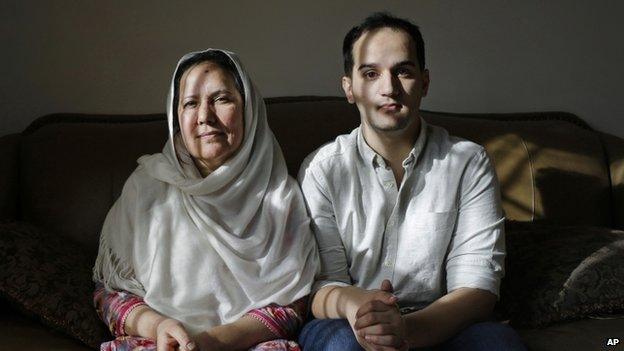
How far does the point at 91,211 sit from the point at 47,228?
157 millimetres

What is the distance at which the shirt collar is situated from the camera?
1.96m

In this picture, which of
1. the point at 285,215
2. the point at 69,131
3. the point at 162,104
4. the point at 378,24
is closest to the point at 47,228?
the point at 69,131

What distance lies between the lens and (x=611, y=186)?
2633mm

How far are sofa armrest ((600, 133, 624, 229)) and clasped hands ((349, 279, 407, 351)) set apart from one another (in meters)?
1.41

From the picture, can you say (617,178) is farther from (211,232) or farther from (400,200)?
(211,232)

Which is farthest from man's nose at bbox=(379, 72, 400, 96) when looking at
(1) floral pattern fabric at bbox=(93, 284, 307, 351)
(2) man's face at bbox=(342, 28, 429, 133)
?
(1) floral pattern fabric at bbox=(93, 284, 307, 351)

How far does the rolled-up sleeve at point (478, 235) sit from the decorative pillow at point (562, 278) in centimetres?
23

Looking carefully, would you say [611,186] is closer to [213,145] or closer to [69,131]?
[213,145]

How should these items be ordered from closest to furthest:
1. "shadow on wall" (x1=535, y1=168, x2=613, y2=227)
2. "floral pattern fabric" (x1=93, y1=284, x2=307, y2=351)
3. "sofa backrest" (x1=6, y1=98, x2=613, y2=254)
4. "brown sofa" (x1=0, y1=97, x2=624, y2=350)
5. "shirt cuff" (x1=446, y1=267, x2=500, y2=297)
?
1. "floral pattern fabric" (x1=93, y1=284, x2=307, y2=351)
2. "shirt cuff" (x1=446, y1=267, x2=500, y2=297)
3. "brown sofa" (x1=0, y1=97, x2=624, y2=350)
4. "sofa backrest" (x1=6, y1=98, x2=613, y2=254)
5. "shadow on wall" (x1=535, y1=168, x2=613, y2=227)

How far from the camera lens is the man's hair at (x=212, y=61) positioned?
1960 mm

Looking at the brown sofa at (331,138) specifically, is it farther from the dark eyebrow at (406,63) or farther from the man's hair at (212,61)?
the dark eyebrow at (406,63)

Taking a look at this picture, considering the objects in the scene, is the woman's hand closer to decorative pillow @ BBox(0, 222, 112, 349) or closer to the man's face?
decorative pillow @ BBox(0, 222, 112, 349)

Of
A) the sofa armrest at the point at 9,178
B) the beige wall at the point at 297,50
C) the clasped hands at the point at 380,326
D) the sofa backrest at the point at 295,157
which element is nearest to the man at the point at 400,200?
the clasped hands at the point at 380,326

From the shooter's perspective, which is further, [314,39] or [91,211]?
[314,39]
